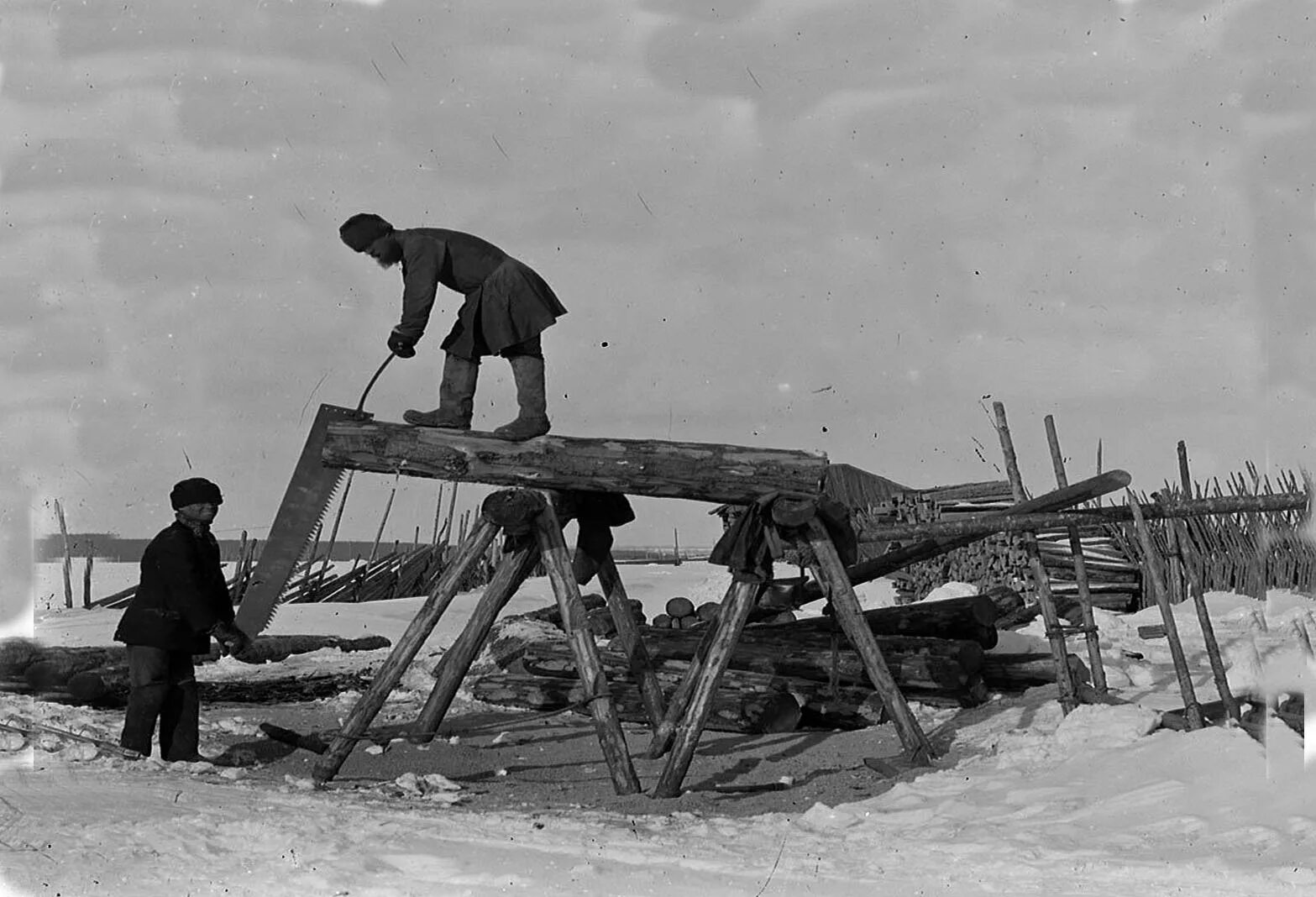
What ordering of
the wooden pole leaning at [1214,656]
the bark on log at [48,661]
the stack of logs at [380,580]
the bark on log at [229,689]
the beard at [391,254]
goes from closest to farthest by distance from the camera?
the beard at [391,254], the wooden pole leaning at [1214,656], the bark on log at [229,689], the bark on log at [48,661], the stack of logs at [380,580]

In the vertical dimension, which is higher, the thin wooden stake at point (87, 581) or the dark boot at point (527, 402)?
the dark boot at point (527, 402)

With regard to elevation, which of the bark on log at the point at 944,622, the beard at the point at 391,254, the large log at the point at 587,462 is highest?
the beard at the point at 391,254

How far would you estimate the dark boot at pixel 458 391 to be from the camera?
761 centimetres

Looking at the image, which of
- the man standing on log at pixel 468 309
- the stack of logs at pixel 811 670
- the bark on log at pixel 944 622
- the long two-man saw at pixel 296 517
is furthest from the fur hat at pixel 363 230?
the bark on log at pixel 944 622

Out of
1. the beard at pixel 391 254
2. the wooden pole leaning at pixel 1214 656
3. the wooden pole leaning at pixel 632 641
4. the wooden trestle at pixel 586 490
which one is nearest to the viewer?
the wooden trestle at pixel 586 490

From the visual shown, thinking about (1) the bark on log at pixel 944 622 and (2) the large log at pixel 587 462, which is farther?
(1) the bark on log at pixel 944 622

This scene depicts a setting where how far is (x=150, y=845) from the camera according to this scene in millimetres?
4707

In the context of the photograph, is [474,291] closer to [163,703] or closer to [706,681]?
[706,681]

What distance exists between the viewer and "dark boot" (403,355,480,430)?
761 centimetres

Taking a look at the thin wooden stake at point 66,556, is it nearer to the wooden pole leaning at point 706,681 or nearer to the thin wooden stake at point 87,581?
the thin wooden stake at point 87,581

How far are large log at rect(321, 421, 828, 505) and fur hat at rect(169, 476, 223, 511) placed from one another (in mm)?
878

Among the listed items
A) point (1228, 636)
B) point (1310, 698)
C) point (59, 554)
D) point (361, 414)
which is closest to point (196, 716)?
point (361, 414)

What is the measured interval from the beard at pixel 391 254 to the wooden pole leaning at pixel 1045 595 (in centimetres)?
425

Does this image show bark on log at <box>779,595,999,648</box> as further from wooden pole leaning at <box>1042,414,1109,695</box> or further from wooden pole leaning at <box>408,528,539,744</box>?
wooden pole leaning at <box>408,528,539,744</box>
